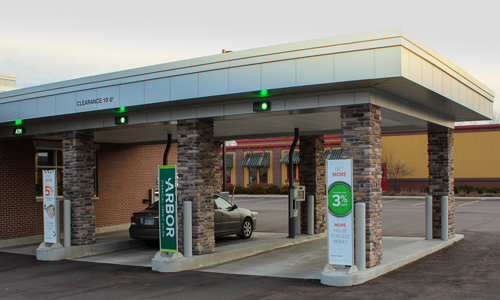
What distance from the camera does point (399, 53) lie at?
8.19 meters

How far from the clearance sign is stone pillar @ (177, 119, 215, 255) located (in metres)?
3.41

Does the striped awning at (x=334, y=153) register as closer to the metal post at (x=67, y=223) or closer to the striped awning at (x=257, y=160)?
the striped awning at (x=257, y=160)

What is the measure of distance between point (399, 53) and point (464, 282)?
423 centimetres

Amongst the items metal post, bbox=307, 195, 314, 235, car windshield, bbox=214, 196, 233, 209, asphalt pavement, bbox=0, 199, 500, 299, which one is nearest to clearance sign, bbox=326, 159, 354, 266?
asphalt pavement, bbox=0, 199, 500, 299

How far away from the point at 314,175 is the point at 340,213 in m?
6.72

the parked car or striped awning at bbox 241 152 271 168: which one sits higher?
striped awning at bbox 241 152 271 168

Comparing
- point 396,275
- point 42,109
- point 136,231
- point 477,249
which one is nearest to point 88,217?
point 136,231

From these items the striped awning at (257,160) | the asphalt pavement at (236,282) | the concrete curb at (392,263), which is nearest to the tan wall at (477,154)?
the striped awning at (257,160)

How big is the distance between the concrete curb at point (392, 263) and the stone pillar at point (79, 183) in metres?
7.39

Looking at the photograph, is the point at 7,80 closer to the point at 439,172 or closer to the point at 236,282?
the point at 236,282

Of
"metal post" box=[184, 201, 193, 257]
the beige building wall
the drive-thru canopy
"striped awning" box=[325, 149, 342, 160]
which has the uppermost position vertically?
the beige building wall

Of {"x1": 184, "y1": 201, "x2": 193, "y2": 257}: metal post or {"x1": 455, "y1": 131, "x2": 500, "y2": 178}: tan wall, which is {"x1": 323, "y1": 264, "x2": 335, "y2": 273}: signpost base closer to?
{"x1": 184, "y1": 201, "x2": 193, "y2": 257}: metal post

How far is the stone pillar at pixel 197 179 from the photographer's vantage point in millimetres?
11234

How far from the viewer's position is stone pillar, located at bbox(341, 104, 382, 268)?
9227 millimetres
